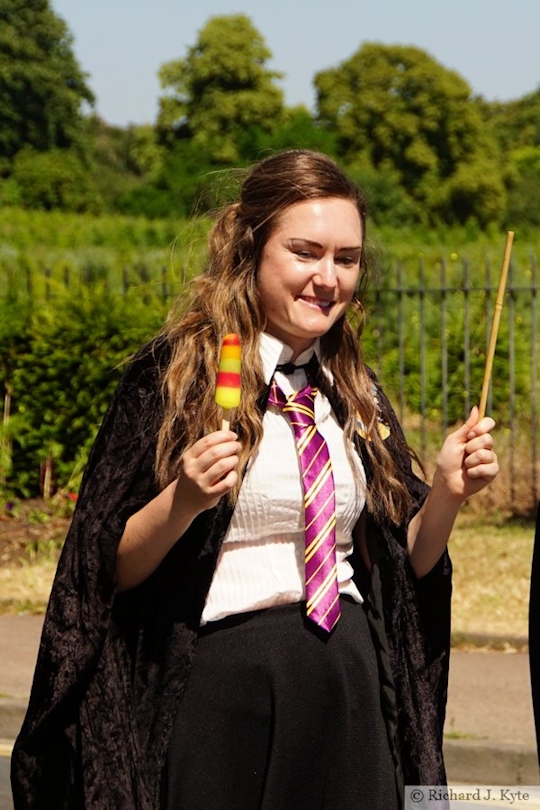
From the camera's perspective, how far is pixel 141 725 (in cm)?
279

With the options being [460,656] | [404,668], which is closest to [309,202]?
[404,668]

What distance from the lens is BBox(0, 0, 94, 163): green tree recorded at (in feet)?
223

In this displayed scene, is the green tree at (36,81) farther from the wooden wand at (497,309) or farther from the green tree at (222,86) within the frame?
the wooden wand at (497,309)

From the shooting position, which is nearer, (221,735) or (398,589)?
(221,735)

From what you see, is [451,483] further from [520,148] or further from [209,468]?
[520,148]

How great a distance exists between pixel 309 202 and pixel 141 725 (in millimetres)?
1137

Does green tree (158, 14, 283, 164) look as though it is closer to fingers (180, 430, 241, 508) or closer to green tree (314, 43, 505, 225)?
green tree (314, 43, 505, 225)

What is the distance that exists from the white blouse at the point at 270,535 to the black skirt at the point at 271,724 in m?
0.05

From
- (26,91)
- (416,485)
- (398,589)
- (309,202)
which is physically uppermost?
(26,91)

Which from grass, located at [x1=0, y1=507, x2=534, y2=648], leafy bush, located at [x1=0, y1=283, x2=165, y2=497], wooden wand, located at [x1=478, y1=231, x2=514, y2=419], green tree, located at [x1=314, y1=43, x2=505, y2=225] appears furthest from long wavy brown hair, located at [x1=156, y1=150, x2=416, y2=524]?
green tree, located at [x1=314, y1=43, x2=505, y2=225]

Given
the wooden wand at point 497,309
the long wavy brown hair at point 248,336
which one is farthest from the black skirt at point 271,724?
the wooden wand at point 497,309

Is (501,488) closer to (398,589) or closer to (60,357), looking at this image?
(60,357)

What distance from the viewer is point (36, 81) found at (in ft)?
228

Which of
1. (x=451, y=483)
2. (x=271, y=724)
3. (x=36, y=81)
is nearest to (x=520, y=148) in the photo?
(x=36, y=81)
